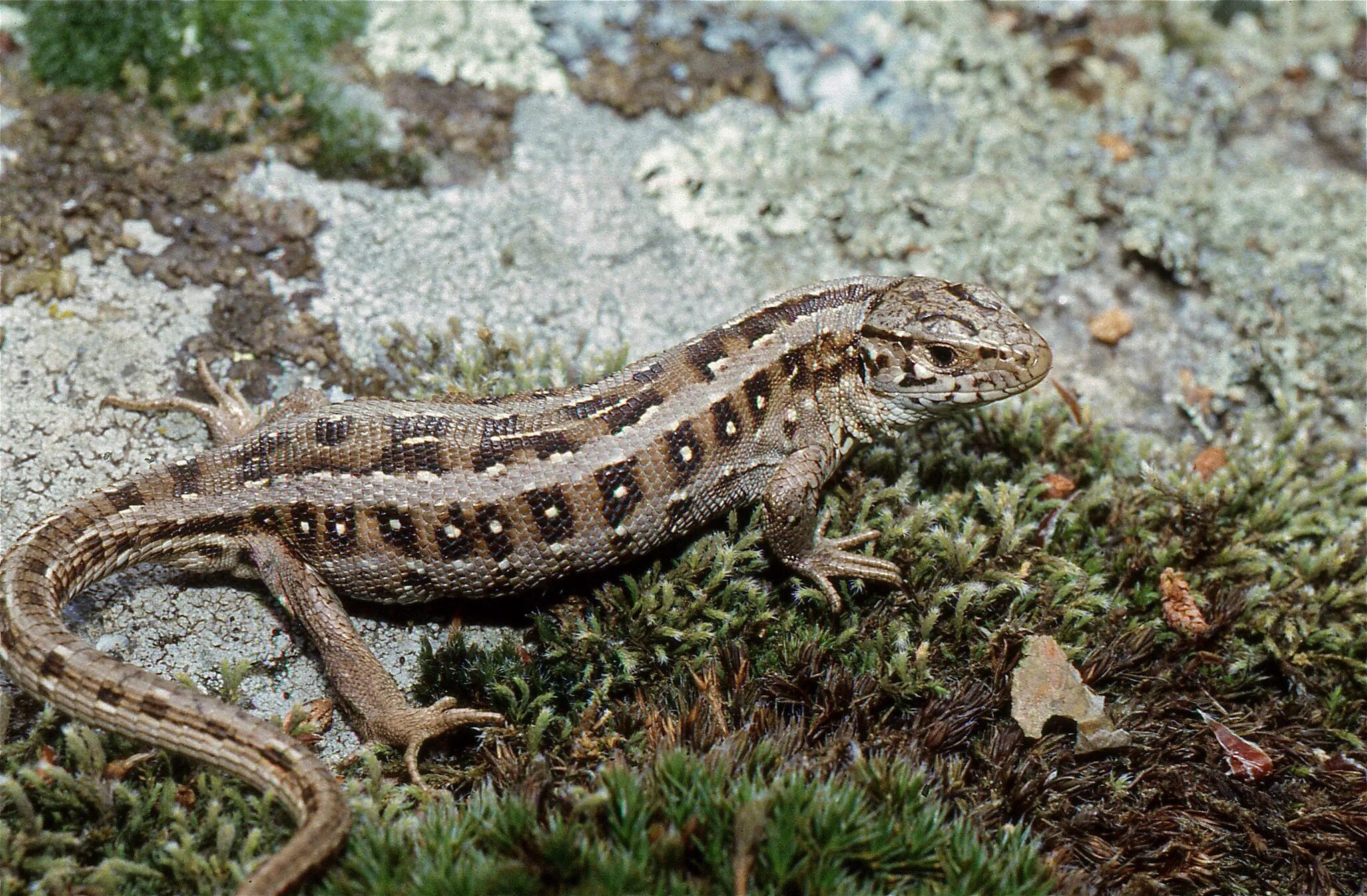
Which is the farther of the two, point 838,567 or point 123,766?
point 838,567

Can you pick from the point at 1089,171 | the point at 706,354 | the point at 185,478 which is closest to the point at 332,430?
the point at 185,478

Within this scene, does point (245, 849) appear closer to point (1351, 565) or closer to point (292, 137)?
point (292, 137)

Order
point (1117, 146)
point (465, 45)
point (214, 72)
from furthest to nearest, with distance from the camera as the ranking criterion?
point (1117, 146) → point (465, 45) → point (214, 72)

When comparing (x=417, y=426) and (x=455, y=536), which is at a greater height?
(x=417, y=426)

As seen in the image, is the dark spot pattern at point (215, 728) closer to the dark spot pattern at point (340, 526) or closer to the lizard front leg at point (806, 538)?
the dark spot pattern at point (340, 526)

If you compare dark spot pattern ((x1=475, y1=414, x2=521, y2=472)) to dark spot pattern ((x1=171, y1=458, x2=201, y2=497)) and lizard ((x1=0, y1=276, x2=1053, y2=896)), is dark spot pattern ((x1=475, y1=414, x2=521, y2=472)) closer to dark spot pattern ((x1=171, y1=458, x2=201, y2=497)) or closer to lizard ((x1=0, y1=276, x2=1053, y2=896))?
lizard ((x1=0, y1=276, x2=1053, y2=896))

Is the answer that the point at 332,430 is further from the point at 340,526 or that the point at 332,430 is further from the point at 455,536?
the point at 455,536

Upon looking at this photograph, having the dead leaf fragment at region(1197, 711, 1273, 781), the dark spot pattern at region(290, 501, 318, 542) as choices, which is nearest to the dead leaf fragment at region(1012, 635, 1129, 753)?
the dead leaf fragment at region(1197, 711, 1273, 781)
